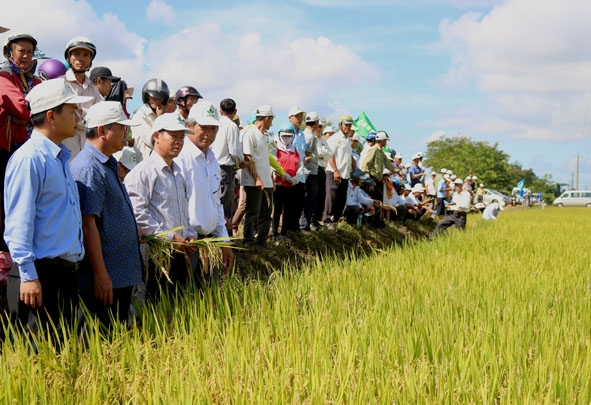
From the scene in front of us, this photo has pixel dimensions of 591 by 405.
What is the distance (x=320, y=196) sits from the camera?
889 cm

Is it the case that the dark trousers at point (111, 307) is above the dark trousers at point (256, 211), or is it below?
below

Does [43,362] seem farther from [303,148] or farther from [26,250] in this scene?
[303,148]

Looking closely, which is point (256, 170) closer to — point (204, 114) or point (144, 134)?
point (144, 134)

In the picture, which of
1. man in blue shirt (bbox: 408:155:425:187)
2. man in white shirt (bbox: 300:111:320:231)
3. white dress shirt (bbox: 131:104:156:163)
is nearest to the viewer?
white dress shirt (bbox: 131:104:156:163)

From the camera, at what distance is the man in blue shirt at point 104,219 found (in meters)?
2.97

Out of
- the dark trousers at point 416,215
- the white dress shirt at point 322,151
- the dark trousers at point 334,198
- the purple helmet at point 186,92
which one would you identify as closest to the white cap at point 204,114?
the purple helmet at point 186,92

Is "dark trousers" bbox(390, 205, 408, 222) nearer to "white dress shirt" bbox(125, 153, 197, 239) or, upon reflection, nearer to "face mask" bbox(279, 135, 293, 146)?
"face mask" bbox(279, 135, 293, 146)

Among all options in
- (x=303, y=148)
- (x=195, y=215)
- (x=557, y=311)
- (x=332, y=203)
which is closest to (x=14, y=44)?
(x=195, y=215)

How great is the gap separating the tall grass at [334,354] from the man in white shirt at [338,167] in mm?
4891

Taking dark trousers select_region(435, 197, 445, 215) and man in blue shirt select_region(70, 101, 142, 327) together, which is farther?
dark trousers select_region(435, 197, 445, 215)

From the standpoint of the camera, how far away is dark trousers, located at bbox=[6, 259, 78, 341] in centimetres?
268

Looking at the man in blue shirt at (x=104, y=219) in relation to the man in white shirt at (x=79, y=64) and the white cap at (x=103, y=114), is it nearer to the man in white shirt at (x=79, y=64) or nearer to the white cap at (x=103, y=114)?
the white cap at (x=103, y=114)

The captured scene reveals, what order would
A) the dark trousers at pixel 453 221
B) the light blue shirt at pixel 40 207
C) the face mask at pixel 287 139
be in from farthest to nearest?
the dark trousers at pixel 453 221 → the face mask at pixel 287 139 → the light blue shirt at pixel 40 207

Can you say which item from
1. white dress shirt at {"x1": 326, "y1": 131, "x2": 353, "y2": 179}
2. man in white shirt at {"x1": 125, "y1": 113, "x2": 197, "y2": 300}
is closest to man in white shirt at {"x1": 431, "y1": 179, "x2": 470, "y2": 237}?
white dress shirt at {"x1": 326, "y1": 131, "x2": 353, "y2": 179}
